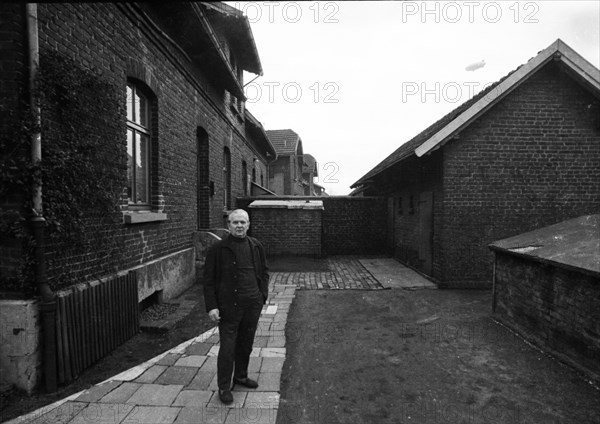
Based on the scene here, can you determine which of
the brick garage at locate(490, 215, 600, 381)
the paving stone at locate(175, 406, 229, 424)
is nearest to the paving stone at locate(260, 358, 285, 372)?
the paving stone at locate(175, 406, 229, 424)

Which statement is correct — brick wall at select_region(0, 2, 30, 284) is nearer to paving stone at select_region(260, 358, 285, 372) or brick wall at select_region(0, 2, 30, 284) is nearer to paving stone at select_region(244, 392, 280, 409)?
paving stone at select_region(244, 392, 280, 409)

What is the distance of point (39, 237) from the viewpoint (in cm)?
334

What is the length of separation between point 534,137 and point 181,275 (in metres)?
8.18

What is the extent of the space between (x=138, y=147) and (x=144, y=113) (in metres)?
0.64

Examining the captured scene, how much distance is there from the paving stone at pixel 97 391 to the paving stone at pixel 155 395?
0.29 metres

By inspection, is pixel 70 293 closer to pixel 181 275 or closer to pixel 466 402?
pixel 181 275

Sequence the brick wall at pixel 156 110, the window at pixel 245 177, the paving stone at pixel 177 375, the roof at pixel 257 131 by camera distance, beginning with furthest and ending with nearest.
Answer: the window at pixel 245 177 → the roof at pixel 257 131 → the brick wall at pixel 156 110 → the paving stone at pixel 177 375

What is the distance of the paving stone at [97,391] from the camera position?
131 inches

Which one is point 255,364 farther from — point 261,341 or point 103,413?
point 103,413

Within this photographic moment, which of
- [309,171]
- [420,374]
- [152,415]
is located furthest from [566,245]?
[309,171]

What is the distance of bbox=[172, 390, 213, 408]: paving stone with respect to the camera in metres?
3.28

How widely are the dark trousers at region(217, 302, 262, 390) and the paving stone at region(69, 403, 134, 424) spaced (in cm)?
87

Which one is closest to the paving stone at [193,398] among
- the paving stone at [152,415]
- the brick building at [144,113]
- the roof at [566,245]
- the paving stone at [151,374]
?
the paving stone at [152,415]

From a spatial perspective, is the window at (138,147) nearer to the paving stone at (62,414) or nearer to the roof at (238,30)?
the paving stone at (62,414)
